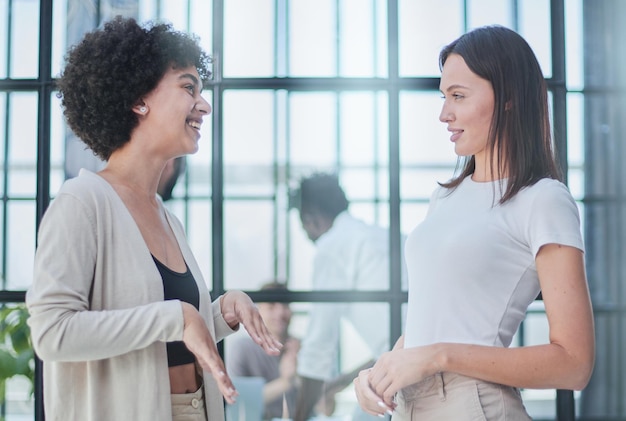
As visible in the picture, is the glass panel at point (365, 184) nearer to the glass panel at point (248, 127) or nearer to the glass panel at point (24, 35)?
the glass panel at point (248, 127)

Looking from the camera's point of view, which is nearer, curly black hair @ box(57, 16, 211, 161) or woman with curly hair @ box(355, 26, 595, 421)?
woman with curly hair @ box(355, 26, 595, 421)

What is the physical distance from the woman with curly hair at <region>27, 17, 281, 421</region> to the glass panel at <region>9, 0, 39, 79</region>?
127 centimetres

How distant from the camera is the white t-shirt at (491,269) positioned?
5.25 feet

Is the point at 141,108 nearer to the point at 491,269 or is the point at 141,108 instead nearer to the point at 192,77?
the point at 192,77

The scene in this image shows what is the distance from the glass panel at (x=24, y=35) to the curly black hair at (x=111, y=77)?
1.26 metres

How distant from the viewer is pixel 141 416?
161 centimetres

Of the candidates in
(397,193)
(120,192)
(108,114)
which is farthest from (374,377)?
(397,193)

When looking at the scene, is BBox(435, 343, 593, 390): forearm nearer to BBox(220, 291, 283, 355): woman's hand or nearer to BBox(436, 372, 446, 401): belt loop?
BBox(436, 372, 446, 401): belt loop

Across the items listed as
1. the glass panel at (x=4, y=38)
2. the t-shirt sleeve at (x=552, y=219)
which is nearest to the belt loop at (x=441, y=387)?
the t-shirt sleeve at (x=552, y=219)

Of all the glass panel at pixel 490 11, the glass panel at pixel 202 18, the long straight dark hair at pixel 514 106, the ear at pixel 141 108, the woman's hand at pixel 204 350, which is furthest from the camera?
the glass panel at pixel 490 11

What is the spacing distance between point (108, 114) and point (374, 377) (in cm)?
81

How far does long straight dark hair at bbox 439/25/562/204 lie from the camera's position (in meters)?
1.70

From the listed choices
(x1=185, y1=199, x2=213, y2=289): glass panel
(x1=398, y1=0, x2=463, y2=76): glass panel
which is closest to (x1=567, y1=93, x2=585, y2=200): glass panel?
(x1=398, y1=0, x2=463, y2=76): glass panel

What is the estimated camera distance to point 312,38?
303 centimetres
